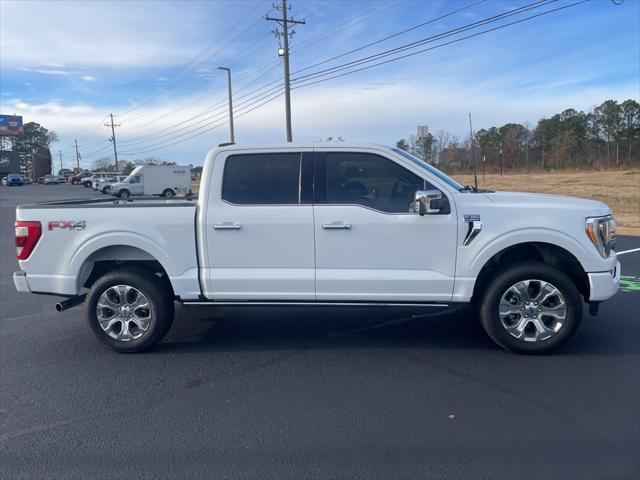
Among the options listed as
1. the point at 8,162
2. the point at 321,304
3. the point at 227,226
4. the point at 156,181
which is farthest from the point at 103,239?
the point at 8,162

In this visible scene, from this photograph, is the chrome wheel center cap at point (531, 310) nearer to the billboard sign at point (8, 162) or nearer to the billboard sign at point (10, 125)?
the billboard sign at point (8, 162)

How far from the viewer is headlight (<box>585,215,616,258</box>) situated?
4.63 meters

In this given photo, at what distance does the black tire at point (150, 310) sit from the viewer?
197 inches

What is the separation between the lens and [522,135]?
78.1 meters

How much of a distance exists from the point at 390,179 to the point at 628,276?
537cm

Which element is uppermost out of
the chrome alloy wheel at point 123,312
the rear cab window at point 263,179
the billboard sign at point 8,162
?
Result: the billboard sign at point 8,162

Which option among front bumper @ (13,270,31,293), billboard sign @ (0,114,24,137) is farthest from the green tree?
front bumper @ (13,270,31,293)

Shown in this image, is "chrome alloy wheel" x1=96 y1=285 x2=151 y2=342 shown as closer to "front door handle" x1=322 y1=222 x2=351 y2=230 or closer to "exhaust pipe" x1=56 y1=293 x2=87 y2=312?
"exhaust pipe" x1=56 y1=293 x2=87 y2=312

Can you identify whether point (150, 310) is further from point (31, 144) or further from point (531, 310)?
point (31, 144)

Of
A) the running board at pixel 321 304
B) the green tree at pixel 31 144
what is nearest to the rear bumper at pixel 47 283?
the running board at pixel 321 304

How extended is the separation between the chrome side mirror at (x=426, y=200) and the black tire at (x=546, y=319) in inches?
36.4

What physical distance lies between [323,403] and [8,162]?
118 m

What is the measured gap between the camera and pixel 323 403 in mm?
3969

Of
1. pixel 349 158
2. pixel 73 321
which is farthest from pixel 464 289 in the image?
pixel 73 321
